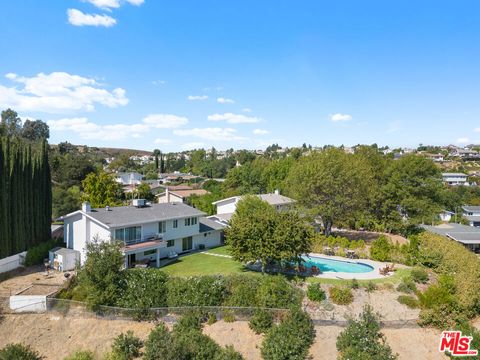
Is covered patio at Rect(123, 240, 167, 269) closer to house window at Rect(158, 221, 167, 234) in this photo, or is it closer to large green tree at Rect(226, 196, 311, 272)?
house window at Rect(158, 221, 167, 234)

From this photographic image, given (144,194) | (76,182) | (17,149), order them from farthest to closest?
(76,182)
(144,194)
(17,149)

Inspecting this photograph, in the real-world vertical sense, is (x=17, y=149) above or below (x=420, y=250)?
above

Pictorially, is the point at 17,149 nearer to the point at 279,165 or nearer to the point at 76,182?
the point at 76,182

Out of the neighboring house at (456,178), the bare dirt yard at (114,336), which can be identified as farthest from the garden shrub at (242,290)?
the neighboring house at (456,178)

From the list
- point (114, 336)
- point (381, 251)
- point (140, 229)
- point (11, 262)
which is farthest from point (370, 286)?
point (11, 262)

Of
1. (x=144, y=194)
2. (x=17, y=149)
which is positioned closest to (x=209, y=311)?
(x=17, y=149)
